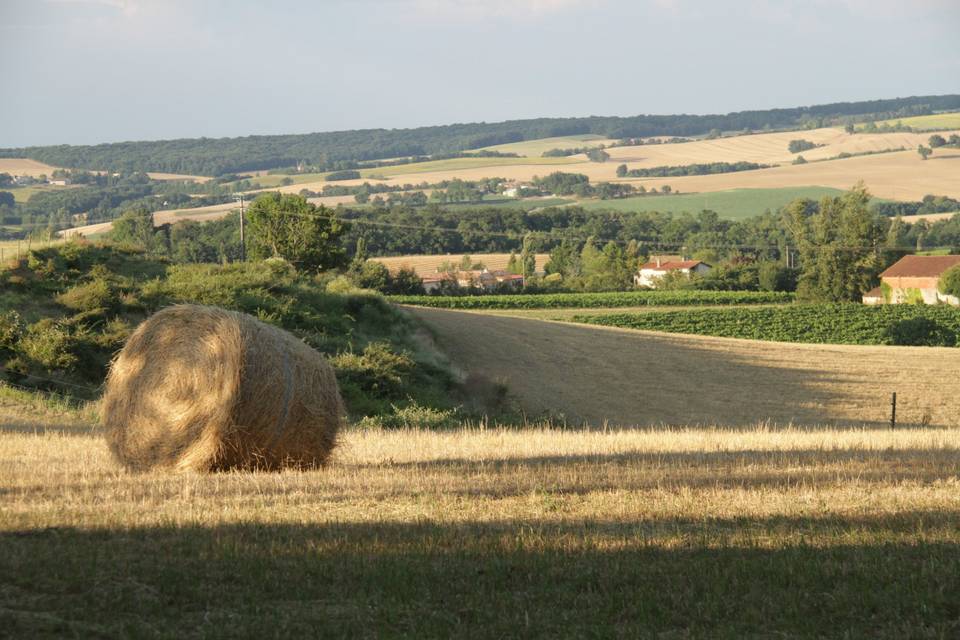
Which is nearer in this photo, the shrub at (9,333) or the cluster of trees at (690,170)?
the shrub at (9,333)

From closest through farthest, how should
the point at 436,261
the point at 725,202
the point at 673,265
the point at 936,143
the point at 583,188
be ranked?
the point at 436,261, the point at 673,265, the point at 725,202, the point at 583,188, the point at 936,143

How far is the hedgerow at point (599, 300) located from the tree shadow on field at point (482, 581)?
6596 cm

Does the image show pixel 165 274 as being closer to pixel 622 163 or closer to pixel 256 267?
pixel 256 267

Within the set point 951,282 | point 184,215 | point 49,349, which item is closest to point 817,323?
point 951,282

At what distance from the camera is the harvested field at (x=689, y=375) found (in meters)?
37.8

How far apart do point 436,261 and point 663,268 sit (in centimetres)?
2572

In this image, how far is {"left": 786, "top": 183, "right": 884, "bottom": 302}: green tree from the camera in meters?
93.3

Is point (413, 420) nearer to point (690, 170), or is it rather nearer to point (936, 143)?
point (690, 170)

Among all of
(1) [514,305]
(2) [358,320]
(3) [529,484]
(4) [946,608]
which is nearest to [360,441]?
(3) [529,484]

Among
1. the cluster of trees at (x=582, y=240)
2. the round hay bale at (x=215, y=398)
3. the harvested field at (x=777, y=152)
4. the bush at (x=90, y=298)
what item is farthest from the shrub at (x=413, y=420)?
the harvested field at (x=777, y=152)

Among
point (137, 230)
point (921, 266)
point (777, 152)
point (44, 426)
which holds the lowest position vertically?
point (921, 266)

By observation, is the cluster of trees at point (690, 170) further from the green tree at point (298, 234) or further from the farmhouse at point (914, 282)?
the green tree at point (298, 234)

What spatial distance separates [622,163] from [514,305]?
122 metres

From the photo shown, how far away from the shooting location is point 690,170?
185500 millimetres
